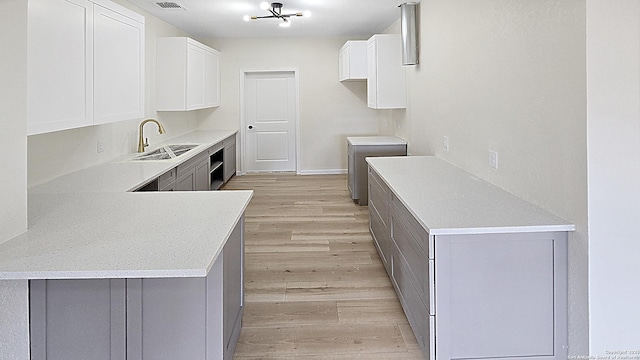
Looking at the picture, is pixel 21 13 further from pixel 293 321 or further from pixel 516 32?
pixel 516 32

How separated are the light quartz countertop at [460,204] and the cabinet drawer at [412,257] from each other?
0.57 feet

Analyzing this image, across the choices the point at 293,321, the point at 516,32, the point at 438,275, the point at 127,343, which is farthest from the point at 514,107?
the point at 127,343

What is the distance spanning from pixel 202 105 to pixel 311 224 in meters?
2.88

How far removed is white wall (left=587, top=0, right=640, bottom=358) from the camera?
205cm

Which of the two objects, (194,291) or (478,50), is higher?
(478,50)

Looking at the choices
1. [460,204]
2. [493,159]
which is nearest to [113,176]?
[460,204]

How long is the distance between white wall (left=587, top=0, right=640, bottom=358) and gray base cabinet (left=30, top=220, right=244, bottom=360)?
5.24 feet

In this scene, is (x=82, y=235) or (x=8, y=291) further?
(x=82, y=235)

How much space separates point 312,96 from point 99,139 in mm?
4682

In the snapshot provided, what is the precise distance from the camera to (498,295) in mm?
2238

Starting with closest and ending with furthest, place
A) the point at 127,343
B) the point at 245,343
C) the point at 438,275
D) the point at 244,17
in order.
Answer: the point at 127,343 → the point at 438,275 → the point at 245,343 → the point at 244,17

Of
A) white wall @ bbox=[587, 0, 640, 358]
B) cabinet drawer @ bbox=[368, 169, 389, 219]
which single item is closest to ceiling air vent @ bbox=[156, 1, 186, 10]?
cabinet drawer @ bbox=[368, 169, 389, 219]

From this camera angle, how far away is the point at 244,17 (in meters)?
6.32

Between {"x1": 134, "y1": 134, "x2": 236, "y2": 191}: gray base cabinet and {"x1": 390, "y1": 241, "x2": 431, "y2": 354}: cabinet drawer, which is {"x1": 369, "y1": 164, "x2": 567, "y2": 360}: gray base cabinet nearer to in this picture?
{"x1": 390, "y1": 241, "x2": 431, "y2": 354}: cabinet drawer
